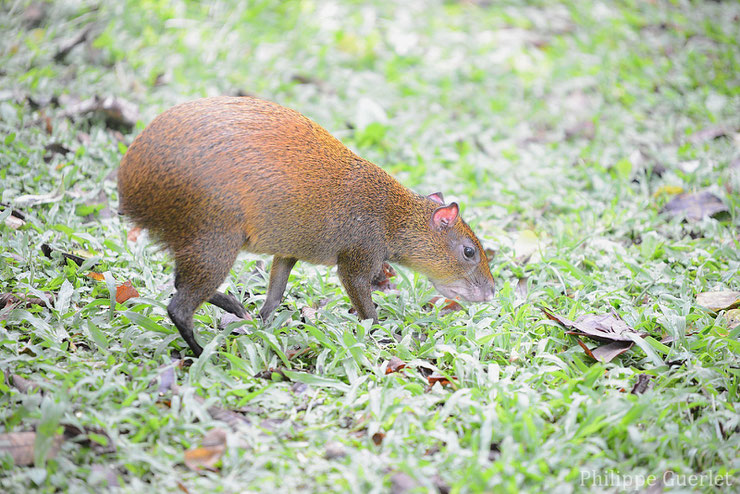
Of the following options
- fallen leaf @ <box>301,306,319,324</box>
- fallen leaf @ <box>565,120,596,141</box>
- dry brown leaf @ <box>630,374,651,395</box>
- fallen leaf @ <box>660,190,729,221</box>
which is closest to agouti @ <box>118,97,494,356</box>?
fallen leaf @ <box>301,306,319,324</box>

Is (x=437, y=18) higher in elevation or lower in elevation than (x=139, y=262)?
higher

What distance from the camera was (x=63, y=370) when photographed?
10.8 ft

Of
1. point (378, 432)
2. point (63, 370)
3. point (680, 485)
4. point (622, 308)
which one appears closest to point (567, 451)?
point (680, 485)

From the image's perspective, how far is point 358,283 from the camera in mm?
4156

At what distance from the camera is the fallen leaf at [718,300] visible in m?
4.24

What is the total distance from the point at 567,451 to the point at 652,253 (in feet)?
7.77

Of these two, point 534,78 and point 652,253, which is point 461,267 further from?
point 534,78

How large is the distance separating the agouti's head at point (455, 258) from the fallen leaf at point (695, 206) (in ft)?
6.35

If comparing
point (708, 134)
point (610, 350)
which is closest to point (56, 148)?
point (610, 350)

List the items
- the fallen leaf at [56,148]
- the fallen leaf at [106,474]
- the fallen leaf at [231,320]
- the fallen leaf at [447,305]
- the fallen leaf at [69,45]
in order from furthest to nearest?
the fallen leaf at [69,45] < the fallen leaf at [56,148] < the fallen leaf at [447,305] < the fallen leaf at [231,320] < the fallen leaf at [106,474]

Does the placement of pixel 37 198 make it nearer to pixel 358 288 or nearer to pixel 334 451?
pixel 358 288

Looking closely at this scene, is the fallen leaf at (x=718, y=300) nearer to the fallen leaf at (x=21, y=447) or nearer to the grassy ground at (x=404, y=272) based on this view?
the grassy ground at (x=404, y=272)

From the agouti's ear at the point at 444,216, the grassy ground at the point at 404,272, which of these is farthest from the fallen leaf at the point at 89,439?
the agouti's ear at the point at 444,216

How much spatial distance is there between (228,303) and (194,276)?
0.54 metres
